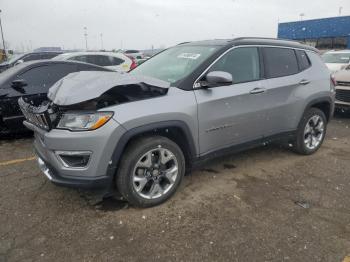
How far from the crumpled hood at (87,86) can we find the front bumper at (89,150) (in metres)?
0.29

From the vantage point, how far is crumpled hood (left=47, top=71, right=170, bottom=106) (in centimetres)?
292

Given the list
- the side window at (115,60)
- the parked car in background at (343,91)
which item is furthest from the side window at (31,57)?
the parked car in background at (343,91)

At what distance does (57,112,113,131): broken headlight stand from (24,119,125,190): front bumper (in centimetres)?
4

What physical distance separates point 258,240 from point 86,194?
1938mm

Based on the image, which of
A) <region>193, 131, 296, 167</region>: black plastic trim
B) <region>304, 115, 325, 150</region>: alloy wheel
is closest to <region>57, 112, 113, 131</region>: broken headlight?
<region>193, 131, 296, 167</region>: black plastic trim

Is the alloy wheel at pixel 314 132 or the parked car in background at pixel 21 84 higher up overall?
the parked car in background at pixel 21 84

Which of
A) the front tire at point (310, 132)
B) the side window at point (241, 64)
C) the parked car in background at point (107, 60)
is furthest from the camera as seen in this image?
the parked car in background at point (107, 60)

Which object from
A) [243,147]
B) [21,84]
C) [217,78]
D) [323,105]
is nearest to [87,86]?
[217,78]

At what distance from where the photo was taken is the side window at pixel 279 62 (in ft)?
14.0

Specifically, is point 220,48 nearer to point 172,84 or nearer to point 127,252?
point 172,84

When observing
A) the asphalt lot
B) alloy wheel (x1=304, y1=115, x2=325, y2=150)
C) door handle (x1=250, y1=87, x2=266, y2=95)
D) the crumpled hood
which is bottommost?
the asphalt lot

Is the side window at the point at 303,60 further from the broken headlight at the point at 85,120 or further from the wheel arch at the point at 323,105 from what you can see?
the broken headlight at the point at 85,120

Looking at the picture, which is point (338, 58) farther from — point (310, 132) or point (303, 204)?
point (303, 204)

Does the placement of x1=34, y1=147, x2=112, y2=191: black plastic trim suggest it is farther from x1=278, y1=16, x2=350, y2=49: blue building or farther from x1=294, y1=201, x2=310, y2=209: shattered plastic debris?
x1=278, y1=16, x2=350, y2=49: blue building
